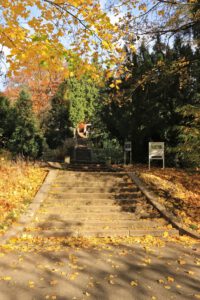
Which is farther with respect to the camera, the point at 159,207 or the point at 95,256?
the point at 159,207

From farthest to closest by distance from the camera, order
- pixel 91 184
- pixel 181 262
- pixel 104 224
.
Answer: pixel 91 184
pixel 104 224
pixel 181 262

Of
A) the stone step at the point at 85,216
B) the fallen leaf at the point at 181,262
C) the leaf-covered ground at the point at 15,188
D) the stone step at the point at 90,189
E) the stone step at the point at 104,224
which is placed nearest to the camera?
the fallen leaf at the point at 181,262

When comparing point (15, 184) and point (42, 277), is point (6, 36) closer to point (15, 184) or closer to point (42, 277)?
point (42, 277)

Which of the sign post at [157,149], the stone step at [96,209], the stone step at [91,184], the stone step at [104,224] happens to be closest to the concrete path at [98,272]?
the stone step at [104,224]

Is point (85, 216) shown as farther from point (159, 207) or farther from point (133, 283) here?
point (133, 283)

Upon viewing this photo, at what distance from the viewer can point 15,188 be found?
31.7 ft

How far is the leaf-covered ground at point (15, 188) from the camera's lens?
7932 millimetres

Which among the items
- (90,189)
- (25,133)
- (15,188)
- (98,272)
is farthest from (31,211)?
(25,133)

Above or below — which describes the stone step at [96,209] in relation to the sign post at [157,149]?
below

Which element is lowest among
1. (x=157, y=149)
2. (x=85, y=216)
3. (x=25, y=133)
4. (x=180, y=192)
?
(x=85, y=216)

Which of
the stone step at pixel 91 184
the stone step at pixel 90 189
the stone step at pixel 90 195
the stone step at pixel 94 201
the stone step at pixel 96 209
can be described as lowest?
the stone step at pixel 96 209

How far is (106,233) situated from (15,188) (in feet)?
12.1

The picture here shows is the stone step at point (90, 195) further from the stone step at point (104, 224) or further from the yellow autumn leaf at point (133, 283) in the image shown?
the yellow autumn leaf at point (133, 283)

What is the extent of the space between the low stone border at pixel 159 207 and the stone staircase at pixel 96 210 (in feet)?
0.45
